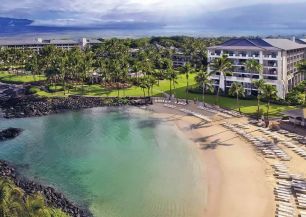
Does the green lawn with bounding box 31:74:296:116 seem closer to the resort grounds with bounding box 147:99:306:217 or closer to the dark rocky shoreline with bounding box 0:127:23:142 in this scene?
the resort grounds with bounding box 147:99:306:217

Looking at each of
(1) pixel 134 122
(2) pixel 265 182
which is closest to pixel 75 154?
(1) pixel 134 122

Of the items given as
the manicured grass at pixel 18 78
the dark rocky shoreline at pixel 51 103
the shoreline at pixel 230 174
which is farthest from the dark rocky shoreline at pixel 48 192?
the manicured grass at pixel 18 78

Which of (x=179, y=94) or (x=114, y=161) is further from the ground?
(x=179, y=94)

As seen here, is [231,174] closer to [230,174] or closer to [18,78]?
[230,174]

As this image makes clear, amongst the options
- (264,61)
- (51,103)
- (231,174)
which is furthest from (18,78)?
(231,174)

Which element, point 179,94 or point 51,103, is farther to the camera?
point 179,94

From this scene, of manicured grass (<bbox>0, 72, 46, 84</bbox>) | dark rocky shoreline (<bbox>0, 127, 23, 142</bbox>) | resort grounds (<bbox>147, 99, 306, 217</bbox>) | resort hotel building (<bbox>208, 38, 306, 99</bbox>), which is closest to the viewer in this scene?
resort grounds (<bbox>147, 99, 306, 217</bbox>)

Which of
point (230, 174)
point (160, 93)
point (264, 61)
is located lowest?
point (230, 174)

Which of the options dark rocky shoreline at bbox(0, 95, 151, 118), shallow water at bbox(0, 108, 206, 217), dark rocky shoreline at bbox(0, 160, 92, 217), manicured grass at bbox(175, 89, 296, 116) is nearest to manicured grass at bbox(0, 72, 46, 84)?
dark rocky shoreline at bbox(0, 95, 151, 118)

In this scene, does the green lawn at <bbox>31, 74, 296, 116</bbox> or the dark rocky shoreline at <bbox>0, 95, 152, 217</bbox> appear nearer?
the green lawn at <bbox>31, 74, 296, 116</bbox>
